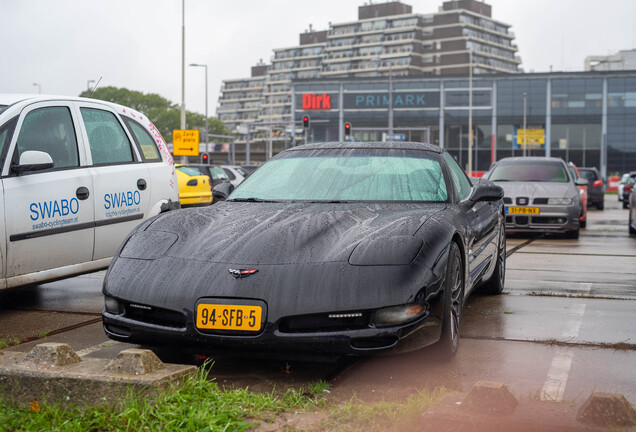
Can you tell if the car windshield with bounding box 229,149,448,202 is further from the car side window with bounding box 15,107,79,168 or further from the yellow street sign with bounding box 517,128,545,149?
the yellow street sign with bounding box 517,128,545,149

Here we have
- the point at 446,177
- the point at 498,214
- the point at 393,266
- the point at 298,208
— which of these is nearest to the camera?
the point at 393,266

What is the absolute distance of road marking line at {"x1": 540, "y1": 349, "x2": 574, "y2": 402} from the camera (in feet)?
12.4

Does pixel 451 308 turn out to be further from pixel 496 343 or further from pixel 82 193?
pixel 82 193

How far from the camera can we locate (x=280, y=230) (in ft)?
14.5

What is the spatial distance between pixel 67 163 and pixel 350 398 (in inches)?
138

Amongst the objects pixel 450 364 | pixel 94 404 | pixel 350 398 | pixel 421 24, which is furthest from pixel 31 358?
pixel 421 24

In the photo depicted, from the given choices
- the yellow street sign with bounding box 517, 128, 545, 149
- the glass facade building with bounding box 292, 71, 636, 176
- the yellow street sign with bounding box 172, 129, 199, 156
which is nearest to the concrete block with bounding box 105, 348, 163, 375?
the yellow street sign with bounding box 172, 129, 199, 156

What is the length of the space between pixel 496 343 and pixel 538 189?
31.1ft

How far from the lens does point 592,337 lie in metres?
5.16

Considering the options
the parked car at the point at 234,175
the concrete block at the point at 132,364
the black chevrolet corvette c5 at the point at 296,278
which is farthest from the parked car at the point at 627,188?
the concrete block at the point at 132,364

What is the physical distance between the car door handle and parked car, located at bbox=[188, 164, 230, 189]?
63.1 ft

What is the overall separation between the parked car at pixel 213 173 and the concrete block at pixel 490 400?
74.6 ft

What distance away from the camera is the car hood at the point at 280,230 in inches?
164

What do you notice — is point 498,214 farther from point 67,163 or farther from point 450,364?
point 67,163
